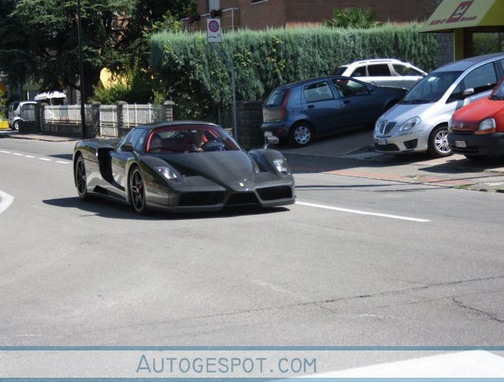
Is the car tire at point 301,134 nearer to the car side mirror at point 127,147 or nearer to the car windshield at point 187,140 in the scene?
the car windshield at point 187,140

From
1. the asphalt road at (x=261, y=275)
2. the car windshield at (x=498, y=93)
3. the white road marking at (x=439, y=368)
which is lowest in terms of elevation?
the white road marking at (x=439, y=368)

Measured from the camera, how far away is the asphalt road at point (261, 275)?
6.23 metres

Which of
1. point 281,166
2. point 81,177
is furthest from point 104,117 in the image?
point 281,166

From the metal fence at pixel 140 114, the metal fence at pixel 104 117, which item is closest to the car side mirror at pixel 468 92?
the metal fence at pixel 104 117

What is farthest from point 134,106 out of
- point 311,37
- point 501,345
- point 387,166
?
point 501,345

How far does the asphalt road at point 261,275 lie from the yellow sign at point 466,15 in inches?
403

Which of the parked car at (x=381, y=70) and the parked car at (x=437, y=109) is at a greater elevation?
the parked car at (x=381, y=70)

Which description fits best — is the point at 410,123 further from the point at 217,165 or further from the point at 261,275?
the point at 261,275

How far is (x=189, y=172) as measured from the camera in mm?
12000

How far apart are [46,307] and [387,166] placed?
512 inches

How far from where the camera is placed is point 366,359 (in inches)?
217

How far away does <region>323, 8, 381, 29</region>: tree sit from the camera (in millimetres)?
34531

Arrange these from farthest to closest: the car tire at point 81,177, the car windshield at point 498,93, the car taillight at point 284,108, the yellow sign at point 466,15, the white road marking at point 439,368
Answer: the car taillight at point 284,108
the yellow sign at point 466,15
the car windshield at point 498,93
the car tire at point 81,177
the white road marking at point 439,368

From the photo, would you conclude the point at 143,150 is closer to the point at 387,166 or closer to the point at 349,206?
the point at 349,206
